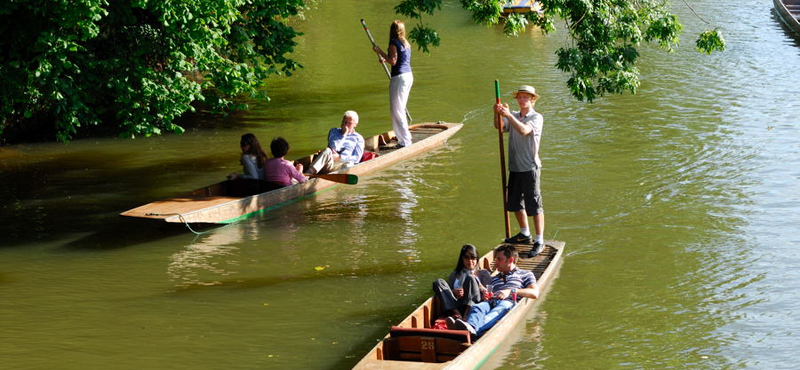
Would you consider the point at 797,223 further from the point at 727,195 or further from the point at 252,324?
the point at 252,324

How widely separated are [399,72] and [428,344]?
7802 mm

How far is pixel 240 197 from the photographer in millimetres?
13031

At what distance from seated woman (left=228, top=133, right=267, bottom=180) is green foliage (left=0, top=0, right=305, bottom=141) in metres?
0.90

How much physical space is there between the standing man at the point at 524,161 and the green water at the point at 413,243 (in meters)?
0.61

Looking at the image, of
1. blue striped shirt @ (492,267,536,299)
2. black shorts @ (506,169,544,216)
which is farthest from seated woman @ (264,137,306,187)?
blue striped shirt @ (492,267,536,299)

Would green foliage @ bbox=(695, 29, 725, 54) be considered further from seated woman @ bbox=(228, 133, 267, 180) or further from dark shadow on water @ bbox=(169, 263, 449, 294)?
seated woman @ bbox=(228, 133, 267, 180)

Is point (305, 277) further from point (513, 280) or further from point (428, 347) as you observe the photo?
point (428, 347)

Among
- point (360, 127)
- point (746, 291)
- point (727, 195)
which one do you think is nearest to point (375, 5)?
point (360, 127)

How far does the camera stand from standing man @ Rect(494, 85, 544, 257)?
9844mm

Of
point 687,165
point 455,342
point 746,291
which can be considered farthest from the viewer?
point 687,165

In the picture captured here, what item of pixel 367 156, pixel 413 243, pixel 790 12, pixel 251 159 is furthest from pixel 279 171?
pixel 790 12

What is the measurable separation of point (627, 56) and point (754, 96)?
851 centimetres

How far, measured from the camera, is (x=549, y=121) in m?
18.1

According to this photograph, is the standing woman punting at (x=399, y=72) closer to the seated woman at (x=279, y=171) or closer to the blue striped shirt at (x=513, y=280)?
the seated woman at (x=279, y=171)
